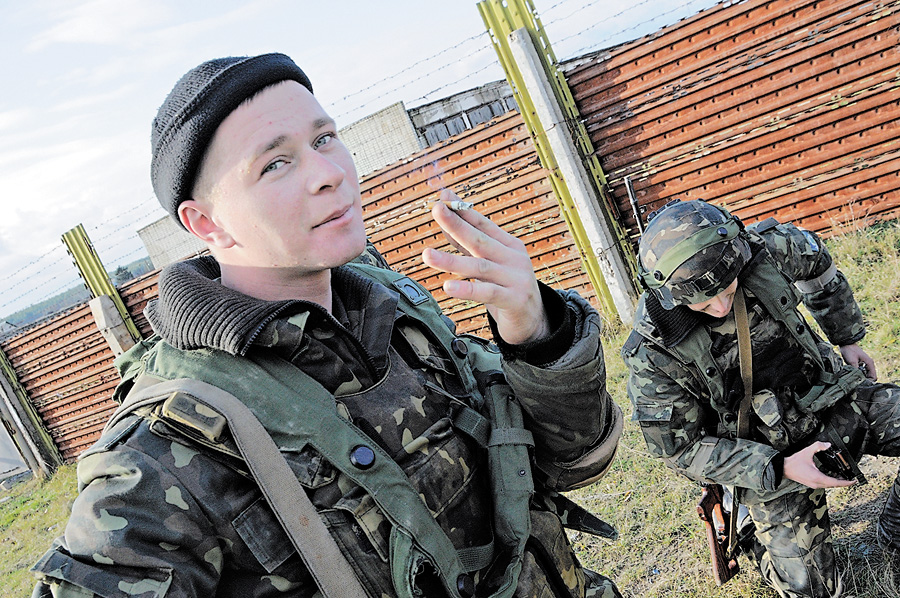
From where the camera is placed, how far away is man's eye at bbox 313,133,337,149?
1.39 metres

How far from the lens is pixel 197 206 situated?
1.41 metres

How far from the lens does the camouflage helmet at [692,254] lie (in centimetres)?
279

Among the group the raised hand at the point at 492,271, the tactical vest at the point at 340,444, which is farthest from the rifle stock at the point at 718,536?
the raised hand at the point at 492,271

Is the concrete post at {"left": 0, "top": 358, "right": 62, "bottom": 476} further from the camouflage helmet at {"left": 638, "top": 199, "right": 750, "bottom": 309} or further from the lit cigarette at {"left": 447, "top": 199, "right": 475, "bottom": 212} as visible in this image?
the lit cigarette at {"left": 447, "top": 199, "right": 475, "bottom": 212}

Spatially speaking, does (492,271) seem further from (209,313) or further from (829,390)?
(829,390)

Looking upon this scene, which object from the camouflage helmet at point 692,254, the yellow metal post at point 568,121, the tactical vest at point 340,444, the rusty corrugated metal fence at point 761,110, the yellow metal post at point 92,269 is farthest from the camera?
the yellow metal post at point 92,269

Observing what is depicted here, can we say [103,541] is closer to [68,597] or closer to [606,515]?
[68,597]

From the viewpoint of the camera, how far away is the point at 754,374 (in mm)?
3068

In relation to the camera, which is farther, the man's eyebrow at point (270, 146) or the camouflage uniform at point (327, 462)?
the man's eyebrow at point (270, 146)

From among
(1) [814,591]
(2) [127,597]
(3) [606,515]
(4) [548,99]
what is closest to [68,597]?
(2) [127,597]

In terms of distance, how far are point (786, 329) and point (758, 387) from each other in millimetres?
309

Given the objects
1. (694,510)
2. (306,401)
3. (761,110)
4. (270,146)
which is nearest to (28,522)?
(694,510)

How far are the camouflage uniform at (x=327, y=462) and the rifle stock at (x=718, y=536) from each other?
1723 millimetres

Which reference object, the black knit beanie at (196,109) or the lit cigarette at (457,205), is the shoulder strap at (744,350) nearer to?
the lit cigarette at (457,205)
